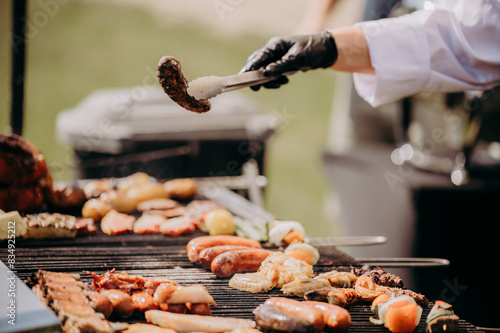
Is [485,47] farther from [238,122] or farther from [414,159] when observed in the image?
[238,122]

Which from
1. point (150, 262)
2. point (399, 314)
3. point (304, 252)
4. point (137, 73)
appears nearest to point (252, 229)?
point (304, 252)

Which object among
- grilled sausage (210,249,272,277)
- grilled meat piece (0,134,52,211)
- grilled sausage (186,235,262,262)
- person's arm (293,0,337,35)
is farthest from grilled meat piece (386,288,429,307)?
person's arm (293,0,337,35)

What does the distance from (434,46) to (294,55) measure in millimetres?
923

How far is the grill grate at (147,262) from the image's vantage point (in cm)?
234

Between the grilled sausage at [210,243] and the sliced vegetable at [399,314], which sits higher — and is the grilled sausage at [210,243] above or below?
above

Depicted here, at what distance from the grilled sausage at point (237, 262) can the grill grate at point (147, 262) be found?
0.06 m

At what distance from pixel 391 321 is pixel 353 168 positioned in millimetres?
4391

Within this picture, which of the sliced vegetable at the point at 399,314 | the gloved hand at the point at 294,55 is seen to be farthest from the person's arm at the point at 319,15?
the sliced vegetable at the point at 399,314

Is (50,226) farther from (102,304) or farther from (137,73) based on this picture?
(137,73)

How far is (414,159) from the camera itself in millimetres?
5195

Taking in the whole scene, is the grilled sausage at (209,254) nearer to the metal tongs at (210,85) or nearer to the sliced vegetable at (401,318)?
the metal tongs at (210,85)

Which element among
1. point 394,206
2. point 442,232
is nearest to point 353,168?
point 394,206

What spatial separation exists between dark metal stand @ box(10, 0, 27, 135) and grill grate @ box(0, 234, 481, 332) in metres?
1.46

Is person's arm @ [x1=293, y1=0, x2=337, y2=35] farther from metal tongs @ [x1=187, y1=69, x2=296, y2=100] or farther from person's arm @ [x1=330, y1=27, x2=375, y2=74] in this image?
metal tongs @ [x1=187, y1=69, x2=296, y2=100]
